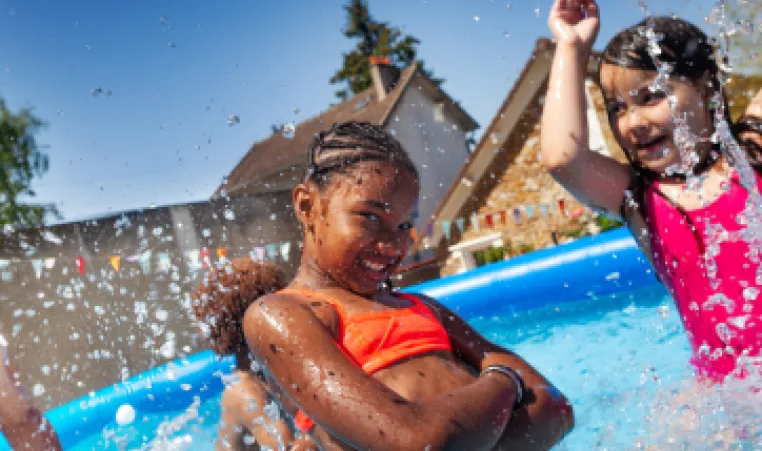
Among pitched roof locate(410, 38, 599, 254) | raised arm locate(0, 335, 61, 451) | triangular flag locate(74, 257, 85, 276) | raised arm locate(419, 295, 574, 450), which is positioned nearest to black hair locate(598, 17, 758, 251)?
raised arm locate(419, 295, 574, 450)

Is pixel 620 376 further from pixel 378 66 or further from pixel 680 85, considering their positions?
pixel 378 66

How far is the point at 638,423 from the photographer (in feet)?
8.78

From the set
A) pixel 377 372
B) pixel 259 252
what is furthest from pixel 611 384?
pixel 259 252

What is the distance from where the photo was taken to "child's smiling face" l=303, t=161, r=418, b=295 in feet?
5.65

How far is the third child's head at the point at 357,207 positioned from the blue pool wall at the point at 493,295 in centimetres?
414

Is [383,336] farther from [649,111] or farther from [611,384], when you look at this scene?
[611,384]

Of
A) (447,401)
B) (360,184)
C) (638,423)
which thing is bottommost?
A: (638,423)

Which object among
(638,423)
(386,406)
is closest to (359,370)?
(386,406)

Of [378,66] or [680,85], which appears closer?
[680,85]

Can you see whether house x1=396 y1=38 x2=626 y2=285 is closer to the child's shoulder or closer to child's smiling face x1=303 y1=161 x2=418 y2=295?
child's smiling face x1=303 y1=161 x2=418 y2=295

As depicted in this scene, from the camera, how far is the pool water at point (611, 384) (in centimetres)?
226

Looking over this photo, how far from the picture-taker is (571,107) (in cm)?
217

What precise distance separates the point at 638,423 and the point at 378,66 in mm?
21603

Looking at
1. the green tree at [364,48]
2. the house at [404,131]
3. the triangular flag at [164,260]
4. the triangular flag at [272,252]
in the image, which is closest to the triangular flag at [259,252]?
the triangular flag at [272,252]
